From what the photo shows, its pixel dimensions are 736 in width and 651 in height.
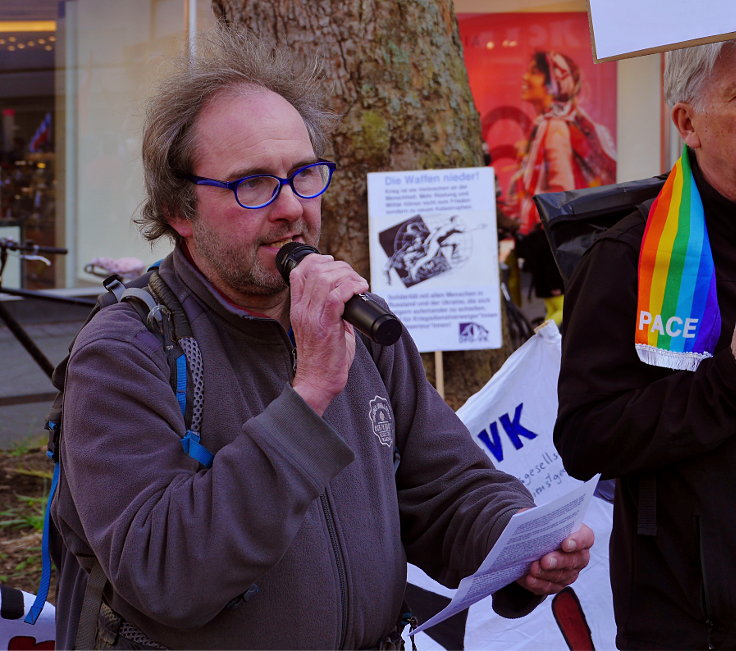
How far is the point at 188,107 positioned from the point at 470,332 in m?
3.27

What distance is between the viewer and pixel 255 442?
1753 millimetres

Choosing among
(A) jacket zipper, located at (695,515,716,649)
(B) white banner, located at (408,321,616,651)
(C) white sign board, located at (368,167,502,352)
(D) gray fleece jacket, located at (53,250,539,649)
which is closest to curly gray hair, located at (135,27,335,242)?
(D) gray fleece jacket, located at (53,250,539,649)

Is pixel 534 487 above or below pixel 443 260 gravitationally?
below

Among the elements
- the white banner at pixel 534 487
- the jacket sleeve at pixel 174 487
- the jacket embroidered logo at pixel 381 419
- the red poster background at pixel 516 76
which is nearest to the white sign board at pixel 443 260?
the white banner at pixel 534 487

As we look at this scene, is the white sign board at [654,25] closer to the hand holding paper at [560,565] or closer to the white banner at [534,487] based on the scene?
the hand holding paper at [560,565]

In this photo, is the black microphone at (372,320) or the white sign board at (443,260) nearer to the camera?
the black microphone at (372,320)

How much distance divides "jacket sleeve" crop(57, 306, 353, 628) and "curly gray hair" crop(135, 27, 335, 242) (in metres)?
0.41

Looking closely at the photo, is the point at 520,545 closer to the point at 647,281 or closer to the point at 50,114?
the point at 647,281

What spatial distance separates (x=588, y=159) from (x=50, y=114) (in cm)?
549

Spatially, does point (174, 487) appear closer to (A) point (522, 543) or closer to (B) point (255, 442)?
(B) point (255, 442)

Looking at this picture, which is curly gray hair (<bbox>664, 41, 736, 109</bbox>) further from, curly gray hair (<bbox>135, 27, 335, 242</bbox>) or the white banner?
the white banner

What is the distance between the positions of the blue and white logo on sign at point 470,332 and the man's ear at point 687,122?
2.90 meters

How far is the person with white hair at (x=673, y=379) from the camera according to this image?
2166mm

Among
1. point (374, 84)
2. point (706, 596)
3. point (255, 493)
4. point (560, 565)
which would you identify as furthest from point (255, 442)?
point (374, 84)
